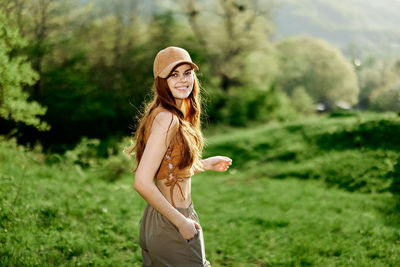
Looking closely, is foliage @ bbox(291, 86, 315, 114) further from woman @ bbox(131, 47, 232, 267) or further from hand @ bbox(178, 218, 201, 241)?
hand @ bbox(178, 218, 201, 241)

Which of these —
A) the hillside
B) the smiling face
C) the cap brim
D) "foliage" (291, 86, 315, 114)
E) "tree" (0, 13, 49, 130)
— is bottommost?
the hillside

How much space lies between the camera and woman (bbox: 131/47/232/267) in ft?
6.74

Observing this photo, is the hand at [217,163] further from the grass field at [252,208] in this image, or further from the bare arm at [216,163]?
the grass field at [252,208]

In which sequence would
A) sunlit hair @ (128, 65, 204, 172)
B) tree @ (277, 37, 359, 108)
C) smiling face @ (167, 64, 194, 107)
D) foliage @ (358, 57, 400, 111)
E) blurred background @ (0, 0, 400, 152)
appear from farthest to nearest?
tree @ (277, 37, 359, 108), foliage @ (358, 57, 400, 111), blurred background @ (0, 0, 400, 152), smiling face @ (167, 64, 194, 107), sunlit hair @ (128, 65, 204, 172)

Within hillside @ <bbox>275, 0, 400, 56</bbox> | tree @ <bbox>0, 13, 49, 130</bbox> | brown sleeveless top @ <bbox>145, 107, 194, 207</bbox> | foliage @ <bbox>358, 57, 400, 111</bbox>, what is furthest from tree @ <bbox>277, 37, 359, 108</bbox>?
hillside @ <bbox>275, 0, 400, 56</bbox>

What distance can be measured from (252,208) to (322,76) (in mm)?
37819

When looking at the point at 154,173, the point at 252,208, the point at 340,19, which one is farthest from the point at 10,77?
the point at 340,19

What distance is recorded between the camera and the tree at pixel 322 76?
135ft

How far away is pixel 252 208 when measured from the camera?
8.34 meters

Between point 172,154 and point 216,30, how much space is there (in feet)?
107

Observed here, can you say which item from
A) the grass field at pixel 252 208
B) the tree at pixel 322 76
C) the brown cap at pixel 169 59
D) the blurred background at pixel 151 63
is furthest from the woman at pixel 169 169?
the tree at pixel 322 76

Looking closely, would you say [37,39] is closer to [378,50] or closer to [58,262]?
[58,262]

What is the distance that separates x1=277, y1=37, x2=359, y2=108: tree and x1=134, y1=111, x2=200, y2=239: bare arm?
131ft

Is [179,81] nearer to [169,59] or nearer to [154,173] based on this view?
[169,59]
